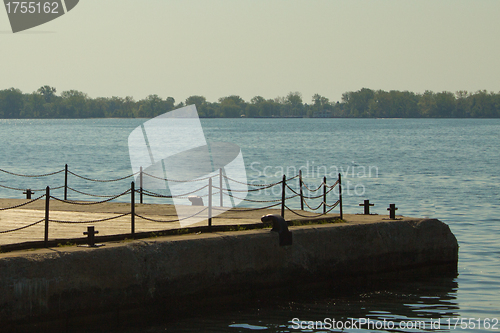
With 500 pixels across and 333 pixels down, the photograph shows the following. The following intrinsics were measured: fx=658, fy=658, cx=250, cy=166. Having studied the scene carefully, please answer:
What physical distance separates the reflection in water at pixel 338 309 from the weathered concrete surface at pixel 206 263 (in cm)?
37

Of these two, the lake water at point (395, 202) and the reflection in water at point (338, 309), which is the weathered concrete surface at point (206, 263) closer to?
the reflection in water at point (338, 309)

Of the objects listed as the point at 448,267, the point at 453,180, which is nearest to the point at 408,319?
the point at 448,267

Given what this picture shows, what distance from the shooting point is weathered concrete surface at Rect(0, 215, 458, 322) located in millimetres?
9859

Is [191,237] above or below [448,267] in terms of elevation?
above

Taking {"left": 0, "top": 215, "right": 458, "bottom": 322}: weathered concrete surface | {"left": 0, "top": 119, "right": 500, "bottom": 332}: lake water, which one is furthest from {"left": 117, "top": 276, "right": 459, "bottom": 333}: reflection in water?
{"left": 0, "top": 215, "right": 458, "bottom": 322}: weathered concrete surface

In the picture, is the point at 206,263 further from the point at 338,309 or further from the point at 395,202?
the point at 395,202

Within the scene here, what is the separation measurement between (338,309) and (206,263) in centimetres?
278

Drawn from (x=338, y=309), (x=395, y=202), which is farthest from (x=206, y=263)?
(x=395, y=202)

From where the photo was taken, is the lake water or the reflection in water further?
the lake water

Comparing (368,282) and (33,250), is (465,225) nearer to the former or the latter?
(368,282)

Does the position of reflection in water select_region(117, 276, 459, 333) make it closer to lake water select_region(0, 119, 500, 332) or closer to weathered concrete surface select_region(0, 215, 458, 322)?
lake water select_region(0, 119, 500, 332)

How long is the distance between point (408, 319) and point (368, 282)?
2039 mm

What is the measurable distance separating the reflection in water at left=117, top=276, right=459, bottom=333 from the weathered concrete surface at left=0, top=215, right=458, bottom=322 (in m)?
0.37

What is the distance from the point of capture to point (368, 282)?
1405 cm
